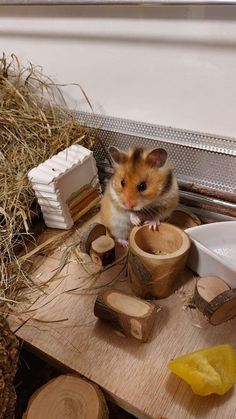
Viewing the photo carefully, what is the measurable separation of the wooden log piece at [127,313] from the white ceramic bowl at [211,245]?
258mm

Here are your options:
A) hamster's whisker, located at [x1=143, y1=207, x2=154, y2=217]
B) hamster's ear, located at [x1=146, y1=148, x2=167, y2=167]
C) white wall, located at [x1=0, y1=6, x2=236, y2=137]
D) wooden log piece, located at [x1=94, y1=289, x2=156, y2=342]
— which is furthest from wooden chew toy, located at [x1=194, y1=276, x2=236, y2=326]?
white wall, located at [x1=0, y1=6, x2=236, y2=137]

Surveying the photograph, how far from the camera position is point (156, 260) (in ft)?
3.49

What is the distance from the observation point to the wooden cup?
3.53 feet

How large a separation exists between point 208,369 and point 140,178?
59 cm

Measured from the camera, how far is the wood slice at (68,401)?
0.93 metres

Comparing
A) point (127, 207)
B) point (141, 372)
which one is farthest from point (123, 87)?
point (141, 372)

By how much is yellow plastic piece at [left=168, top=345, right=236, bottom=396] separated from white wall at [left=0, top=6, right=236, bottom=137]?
78 cm

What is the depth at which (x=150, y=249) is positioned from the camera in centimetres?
127

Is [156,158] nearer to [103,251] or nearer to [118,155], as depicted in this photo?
[118,155]

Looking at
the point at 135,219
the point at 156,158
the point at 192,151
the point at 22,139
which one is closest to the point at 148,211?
the point at 135,219

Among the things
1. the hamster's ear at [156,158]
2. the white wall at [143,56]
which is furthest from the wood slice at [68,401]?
the white wall at [143,56]

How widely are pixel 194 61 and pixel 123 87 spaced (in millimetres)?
343

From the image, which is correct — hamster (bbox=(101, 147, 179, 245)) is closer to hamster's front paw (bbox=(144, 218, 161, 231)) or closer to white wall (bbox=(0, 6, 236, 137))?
hamster's front paw (bbox=(144, 218, 161, 231))

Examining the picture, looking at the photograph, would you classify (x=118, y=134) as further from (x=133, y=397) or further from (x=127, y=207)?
(x=133, y=397)
